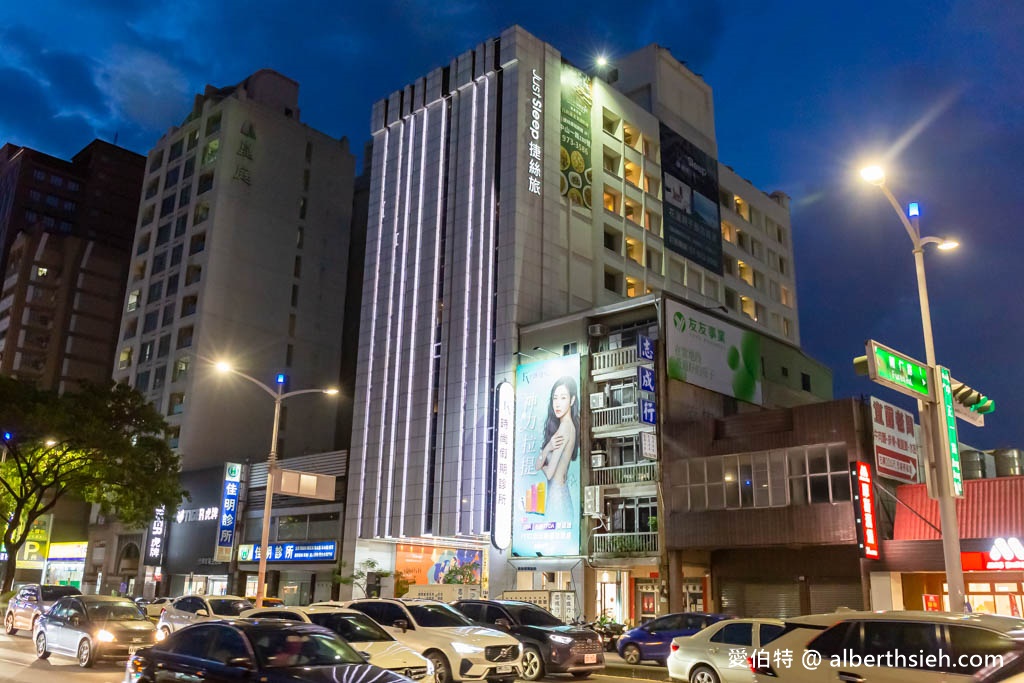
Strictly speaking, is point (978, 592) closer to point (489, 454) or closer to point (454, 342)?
point (489, 454)

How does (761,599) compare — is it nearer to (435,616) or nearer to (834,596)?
(834,596)

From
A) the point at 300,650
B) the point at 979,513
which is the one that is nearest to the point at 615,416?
the point at 979,513

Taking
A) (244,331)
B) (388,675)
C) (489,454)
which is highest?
(244,331)

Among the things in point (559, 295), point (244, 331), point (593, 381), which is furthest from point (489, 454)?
point (244, 331)

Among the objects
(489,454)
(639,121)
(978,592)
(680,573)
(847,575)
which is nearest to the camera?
(978,592)

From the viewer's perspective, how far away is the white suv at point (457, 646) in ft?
54.5

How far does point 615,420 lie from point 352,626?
89.6 ft

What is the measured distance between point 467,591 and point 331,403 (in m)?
34.9

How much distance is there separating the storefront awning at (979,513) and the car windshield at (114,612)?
25049 mm

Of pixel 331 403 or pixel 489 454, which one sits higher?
pixel 331 403

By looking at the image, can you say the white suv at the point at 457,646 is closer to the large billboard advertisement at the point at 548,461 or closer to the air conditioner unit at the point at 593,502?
the air conditioner unit at the point at 593,502

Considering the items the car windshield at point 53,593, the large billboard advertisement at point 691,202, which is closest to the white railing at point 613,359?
the large billboard advertisement at point 691,202

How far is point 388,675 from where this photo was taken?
10367mm

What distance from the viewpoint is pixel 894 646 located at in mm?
10016
